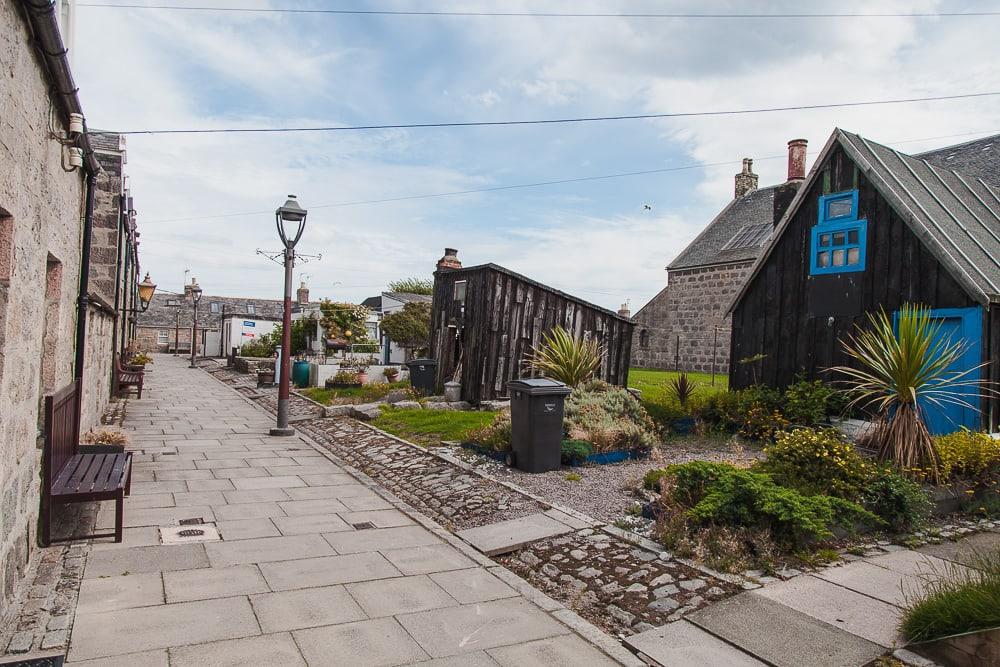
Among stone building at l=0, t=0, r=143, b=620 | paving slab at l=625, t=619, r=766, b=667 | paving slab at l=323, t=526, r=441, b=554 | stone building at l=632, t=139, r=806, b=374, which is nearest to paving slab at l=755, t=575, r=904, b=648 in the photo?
paving slab at l=625, t=619, r=766, b=667

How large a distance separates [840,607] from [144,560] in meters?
4.98

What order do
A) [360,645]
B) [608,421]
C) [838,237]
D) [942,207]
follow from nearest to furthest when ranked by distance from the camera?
[360,645] → [608,421] → [942,207] → [838,237]

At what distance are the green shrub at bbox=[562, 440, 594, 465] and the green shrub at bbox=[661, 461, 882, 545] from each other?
2729 millimetres

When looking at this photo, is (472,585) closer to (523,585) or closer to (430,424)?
(523,585)

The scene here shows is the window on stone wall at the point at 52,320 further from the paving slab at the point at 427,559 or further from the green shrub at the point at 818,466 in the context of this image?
the green shrub at the point at 818,466

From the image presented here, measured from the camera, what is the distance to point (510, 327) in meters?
15.2

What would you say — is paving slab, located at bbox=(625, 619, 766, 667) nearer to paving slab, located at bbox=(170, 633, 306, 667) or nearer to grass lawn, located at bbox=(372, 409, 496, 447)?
paving slab, located at bbox=(170, 633, 306, 667)

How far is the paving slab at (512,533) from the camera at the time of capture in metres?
5.78

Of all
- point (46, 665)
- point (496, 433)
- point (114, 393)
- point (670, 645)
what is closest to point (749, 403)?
point (496, 433)

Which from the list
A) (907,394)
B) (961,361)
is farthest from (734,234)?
(907,394)

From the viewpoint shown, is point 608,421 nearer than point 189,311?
Yes

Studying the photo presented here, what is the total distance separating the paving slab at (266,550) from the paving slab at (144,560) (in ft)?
0.37

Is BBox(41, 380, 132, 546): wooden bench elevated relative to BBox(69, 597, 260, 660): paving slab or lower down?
elevated

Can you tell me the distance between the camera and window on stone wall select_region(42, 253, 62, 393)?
5.63 meters
